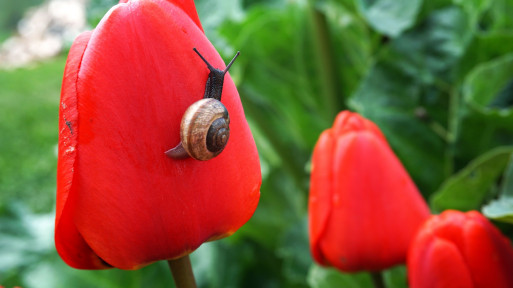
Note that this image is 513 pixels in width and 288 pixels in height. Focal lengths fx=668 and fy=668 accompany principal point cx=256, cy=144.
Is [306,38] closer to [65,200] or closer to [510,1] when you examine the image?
[510,1]

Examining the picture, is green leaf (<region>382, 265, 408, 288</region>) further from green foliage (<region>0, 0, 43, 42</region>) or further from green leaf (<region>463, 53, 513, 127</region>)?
green foliage (<region>0, 0, 43, 42</region>)

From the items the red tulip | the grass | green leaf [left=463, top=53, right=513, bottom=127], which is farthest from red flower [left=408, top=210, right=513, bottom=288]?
the grass

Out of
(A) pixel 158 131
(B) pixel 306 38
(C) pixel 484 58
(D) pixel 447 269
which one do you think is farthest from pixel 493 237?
(B) pixel 306 38

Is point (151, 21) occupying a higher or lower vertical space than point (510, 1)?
higher

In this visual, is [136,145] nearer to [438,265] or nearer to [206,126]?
[206,126]

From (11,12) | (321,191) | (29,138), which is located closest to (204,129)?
(321,191)

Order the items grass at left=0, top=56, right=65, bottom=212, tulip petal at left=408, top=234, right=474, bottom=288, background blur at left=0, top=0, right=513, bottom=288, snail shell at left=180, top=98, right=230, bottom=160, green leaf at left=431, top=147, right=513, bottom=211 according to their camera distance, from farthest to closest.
→ grass at left=0, top=56, right=65, bottom=212 < background blur at left=0, top=0, right=513, bottom=288 < green leaf at left=431, top=147, right=513, bottom=211 < tulip petal at left=408, top=234, right=474, bottom=288 < snail shell at left=180, top=98, right=230, bottom=160
